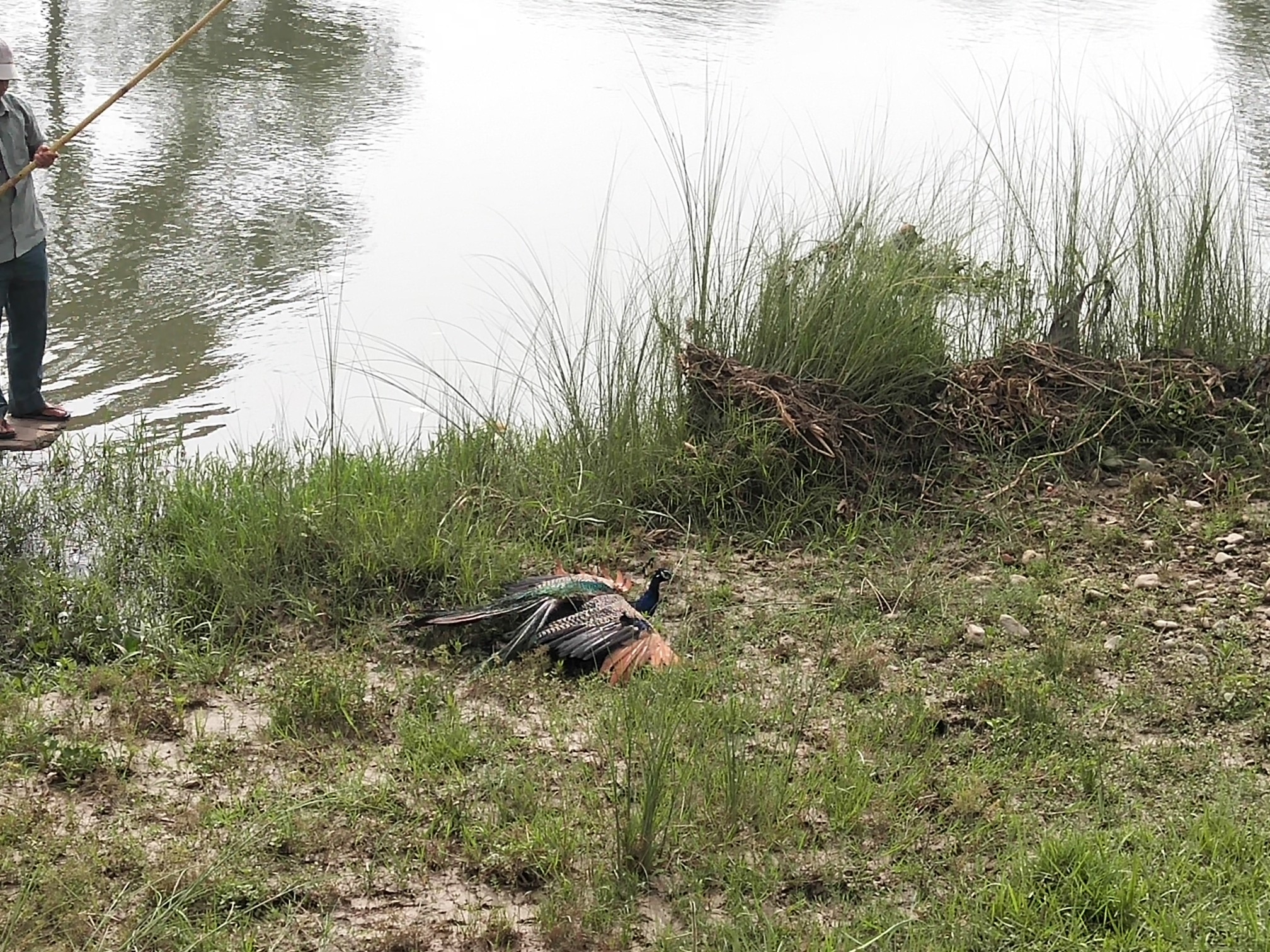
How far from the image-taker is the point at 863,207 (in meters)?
5.49

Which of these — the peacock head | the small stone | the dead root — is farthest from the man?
the small stone

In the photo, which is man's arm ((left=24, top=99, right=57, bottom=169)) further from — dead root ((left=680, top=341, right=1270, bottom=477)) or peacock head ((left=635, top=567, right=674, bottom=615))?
peacock head ((left=635, top=567, right=674, bottom=615))

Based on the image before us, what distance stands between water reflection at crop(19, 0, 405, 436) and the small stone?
12.3ft

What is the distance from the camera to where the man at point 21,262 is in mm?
4520

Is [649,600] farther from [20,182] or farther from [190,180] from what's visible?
[190,180]

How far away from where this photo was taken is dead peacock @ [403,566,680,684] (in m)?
3.53

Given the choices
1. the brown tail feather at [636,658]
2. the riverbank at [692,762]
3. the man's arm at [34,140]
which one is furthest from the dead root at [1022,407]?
the man's arm at [34,140]

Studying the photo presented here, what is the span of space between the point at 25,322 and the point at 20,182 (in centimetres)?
55

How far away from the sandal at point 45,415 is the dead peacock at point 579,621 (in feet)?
7.18

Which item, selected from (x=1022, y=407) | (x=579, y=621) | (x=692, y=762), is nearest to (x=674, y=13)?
(x=1022, y=407)

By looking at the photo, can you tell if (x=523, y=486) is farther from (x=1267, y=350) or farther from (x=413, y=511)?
(x=1267, y=350)

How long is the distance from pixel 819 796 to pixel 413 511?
173 cm

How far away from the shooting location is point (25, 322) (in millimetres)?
4910

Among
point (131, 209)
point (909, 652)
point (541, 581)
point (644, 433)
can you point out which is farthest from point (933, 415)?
point (131, 209)
